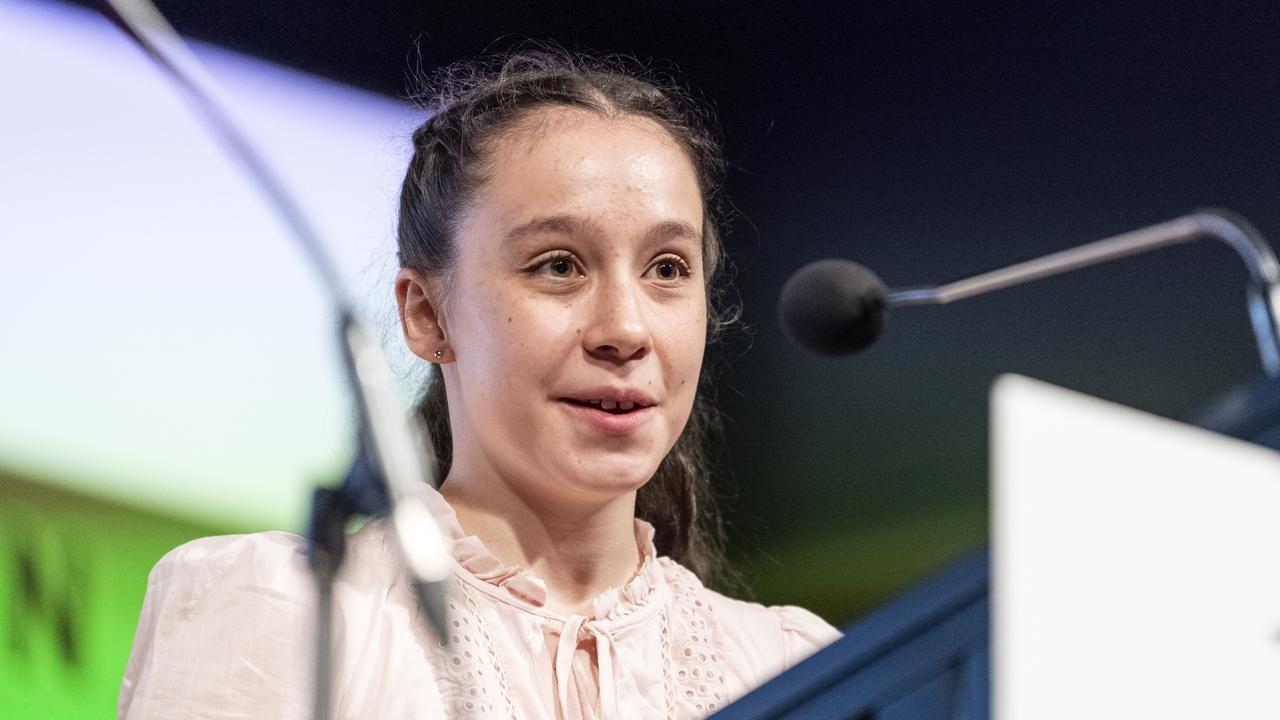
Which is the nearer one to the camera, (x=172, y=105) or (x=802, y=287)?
(x=802, y=287)

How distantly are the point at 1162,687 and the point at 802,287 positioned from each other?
46cm

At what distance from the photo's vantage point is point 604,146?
114 centimetres

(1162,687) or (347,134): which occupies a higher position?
(347,134)

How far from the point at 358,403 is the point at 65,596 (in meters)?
1.51

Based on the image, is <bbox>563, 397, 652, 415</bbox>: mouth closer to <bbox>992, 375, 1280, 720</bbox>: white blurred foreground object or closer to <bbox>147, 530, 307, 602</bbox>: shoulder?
<bbox>147, 530, 307, 602</bbox>: shoulder

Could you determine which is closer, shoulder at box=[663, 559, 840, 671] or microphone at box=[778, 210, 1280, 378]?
microphone at box=[778, 210, 1280, 378]

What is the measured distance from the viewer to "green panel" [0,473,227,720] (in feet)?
5.72

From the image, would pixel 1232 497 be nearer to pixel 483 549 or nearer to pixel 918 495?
pixel 483 549

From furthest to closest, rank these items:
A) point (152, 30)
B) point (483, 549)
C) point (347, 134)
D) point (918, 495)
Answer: point (918, 495)
point (347, 134)
point (483, 549)
point (152, 30)

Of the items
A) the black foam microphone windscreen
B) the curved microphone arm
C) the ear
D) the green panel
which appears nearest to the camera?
the curved microphone arm

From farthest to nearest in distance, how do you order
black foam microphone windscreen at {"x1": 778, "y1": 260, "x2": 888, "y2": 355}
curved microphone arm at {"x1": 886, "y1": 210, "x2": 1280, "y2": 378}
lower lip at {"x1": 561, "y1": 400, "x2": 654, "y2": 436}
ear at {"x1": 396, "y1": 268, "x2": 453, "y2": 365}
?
1. ear at {"x1": 396, "y1": 268, "x2": 453, "y2": 365}
2. lower lip at {"x1": 561, "y1": 400, "x2": 654, "y2": 436}
3. black foam microphone windscreen at {"x1": 778, "y1": 260, "x2": 888, "y2": 355}
4. curved microphone arm at {"x1": 886, "y1": 210, "x2": 1280, "y2": 378}

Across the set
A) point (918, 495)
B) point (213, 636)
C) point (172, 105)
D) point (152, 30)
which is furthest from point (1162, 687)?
point (918, 495)

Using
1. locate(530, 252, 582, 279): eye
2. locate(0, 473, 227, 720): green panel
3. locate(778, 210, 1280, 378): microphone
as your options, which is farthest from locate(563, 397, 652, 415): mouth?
locate(0, 473, 227, 720): green panel

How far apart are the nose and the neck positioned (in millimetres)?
135
